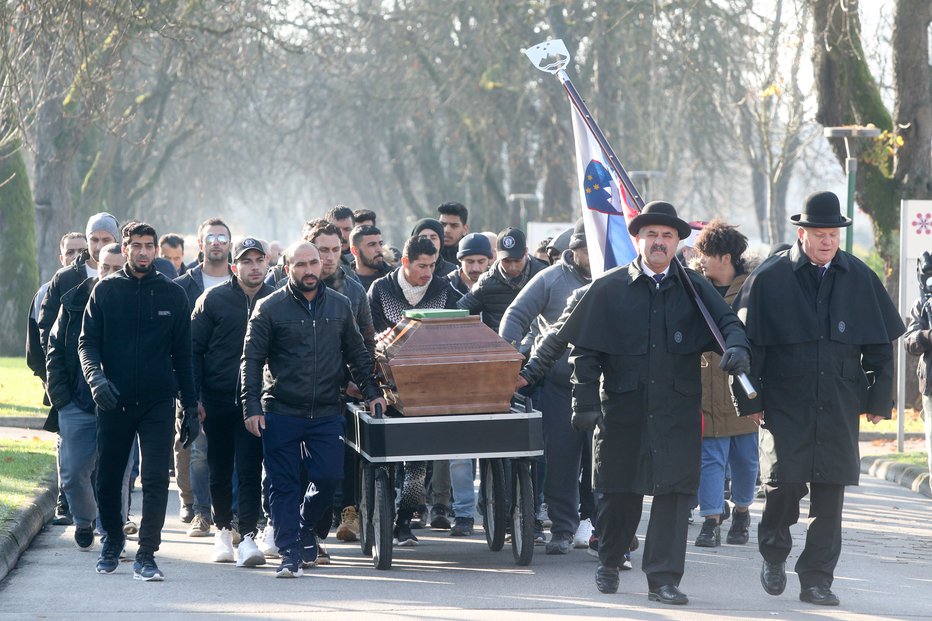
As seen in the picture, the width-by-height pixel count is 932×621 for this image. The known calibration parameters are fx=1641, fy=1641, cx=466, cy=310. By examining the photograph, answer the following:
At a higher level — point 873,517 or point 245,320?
point 245,320

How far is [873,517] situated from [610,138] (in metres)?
23.1

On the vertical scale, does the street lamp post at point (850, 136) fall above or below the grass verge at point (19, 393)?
above

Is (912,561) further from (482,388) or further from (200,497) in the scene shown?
(200,497)

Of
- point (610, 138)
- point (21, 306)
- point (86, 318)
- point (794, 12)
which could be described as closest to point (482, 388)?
point (86, 318)

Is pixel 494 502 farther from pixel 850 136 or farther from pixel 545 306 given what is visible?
pixel 850 136

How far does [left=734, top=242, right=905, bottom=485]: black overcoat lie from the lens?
816 centimetres

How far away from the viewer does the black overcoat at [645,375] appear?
813 centimetres

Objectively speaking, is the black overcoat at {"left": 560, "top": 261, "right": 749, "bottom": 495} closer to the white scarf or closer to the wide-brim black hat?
the wide-brim black hat

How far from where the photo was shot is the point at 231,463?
973cm

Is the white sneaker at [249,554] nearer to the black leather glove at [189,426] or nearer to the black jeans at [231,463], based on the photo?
the black jeans at [231,463]

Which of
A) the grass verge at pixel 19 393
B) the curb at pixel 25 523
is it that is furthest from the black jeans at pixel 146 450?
the grass verge at pixel 19 393

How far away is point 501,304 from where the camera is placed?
11.1 m

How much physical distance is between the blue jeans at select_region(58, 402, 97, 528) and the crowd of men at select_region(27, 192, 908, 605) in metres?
0.01

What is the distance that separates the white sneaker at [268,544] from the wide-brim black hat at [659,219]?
3.03 meters
